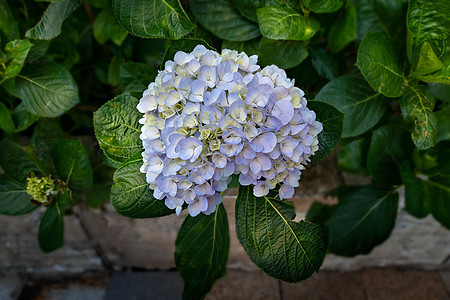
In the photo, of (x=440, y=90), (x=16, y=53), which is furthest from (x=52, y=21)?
(x=440, y=90)

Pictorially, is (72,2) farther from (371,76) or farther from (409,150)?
(409,150)

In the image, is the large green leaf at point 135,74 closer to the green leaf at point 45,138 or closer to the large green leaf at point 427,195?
the green leaf at point 45,138

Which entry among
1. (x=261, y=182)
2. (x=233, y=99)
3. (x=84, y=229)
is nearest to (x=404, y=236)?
(x=261, y=182)

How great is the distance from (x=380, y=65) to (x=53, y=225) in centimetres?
101

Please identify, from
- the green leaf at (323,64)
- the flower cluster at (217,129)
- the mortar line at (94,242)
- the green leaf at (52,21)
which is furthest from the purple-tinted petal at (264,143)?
the mortar line at (94,242)

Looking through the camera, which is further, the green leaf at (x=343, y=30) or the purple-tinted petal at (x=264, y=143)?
the green leaf at (x=343, y=30)

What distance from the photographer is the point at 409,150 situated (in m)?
1.14

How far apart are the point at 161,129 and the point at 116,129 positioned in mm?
157

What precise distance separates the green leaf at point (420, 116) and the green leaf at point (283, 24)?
0.98 feet

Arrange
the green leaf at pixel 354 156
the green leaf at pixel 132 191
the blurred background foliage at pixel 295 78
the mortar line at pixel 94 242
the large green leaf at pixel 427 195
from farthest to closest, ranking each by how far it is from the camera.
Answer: the mortar line at pixel 94 242
the green leaf at pixel 354 156
the large green leaf at pixel 427 195
the blurred background foliage at pixel 295 78
the green leaf at pixel 132 191

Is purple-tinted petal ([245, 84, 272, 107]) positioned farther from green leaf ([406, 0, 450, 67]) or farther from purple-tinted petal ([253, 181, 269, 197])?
green leaf ([406, 0, 450, 67])

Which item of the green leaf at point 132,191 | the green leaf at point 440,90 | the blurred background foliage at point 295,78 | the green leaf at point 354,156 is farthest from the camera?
the green leaf at point 354,156

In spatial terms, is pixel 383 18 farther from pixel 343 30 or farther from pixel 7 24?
pixel 7 24

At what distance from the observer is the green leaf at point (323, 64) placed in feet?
3.59
